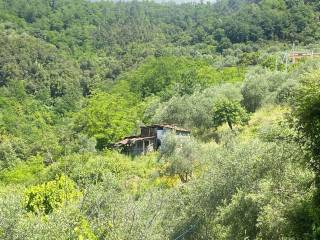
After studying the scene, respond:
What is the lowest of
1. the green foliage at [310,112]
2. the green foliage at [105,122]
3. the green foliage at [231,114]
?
the green foliage at [105,122]

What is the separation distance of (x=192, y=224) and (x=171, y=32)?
17598 cm

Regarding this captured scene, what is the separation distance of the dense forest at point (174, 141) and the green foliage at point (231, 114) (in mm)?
107

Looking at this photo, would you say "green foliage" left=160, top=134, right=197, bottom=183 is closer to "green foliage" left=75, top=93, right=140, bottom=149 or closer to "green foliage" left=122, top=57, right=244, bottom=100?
"green foliage" left=75, top=93, right=140, bottom=149

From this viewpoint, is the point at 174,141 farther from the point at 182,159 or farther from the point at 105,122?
the point at 105,122

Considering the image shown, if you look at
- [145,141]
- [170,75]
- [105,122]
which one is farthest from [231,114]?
[170,75]

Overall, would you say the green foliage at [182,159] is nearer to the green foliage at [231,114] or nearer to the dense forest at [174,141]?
the dense forest at [174,141]

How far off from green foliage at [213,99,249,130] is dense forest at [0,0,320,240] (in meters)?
0.11

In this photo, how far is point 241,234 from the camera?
19047 millimetres

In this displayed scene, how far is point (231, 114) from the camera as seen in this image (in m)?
47.2

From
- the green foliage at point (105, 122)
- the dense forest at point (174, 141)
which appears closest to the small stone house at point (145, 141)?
the dense forest at point (174, 141)

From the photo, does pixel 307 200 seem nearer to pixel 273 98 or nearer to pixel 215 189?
pixel 215 189

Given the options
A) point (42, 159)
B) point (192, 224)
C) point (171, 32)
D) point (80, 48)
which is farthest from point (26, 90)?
Answer: point (192, 224)

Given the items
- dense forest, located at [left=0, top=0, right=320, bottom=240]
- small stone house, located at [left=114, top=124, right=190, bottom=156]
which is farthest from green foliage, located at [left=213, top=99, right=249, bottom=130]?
small stone house, located at [left=114, top=124, right=190, bottom=156]

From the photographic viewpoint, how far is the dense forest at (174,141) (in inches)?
679
